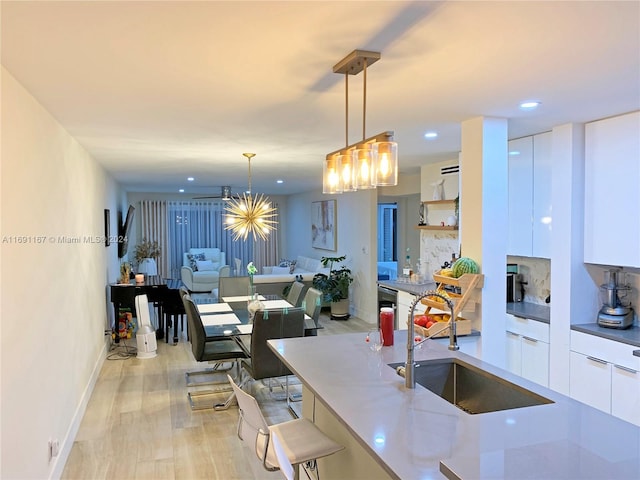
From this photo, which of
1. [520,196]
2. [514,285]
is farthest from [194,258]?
[520,196]

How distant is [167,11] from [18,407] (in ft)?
6.35

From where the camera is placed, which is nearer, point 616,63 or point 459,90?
point 616,63

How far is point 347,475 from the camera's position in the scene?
234cm

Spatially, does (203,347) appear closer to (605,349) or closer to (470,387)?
(470,387)

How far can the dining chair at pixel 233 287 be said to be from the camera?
19.6 feet

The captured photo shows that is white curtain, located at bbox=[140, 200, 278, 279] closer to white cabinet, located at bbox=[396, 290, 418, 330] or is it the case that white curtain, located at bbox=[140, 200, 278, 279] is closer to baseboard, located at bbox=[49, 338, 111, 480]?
baseboard, located at bbox=[49, 338, 111, 480]

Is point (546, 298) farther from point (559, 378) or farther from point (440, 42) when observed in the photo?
point (440, 42)

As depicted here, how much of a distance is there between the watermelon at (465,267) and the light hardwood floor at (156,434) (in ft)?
5.94

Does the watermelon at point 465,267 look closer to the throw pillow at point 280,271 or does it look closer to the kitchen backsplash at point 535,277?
the kitchen backsplash at point 535,277

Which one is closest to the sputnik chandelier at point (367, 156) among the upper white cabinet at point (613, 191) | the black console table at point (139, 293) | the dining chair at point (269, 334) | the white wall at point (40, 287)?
the white wall at point (40, 287)

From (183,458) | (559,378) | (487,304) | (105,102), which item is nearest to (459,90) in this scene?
(487,304)

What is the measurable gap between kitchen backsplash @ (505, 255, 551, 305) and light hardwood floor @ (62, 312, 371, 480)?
8.13 feet

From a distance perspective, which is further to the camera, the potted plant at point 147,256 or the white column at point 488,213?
the potted plant at point 147,256

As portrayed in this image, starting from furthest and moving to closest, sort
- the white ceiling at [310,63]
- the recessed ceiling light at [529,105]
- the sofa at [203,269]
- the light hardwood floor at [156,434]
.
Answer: the sofa at [203,269] < the light hardwood floor at [156,434] < the recessed ceiling light at [529,105] < the white ceiling at [310,63]
